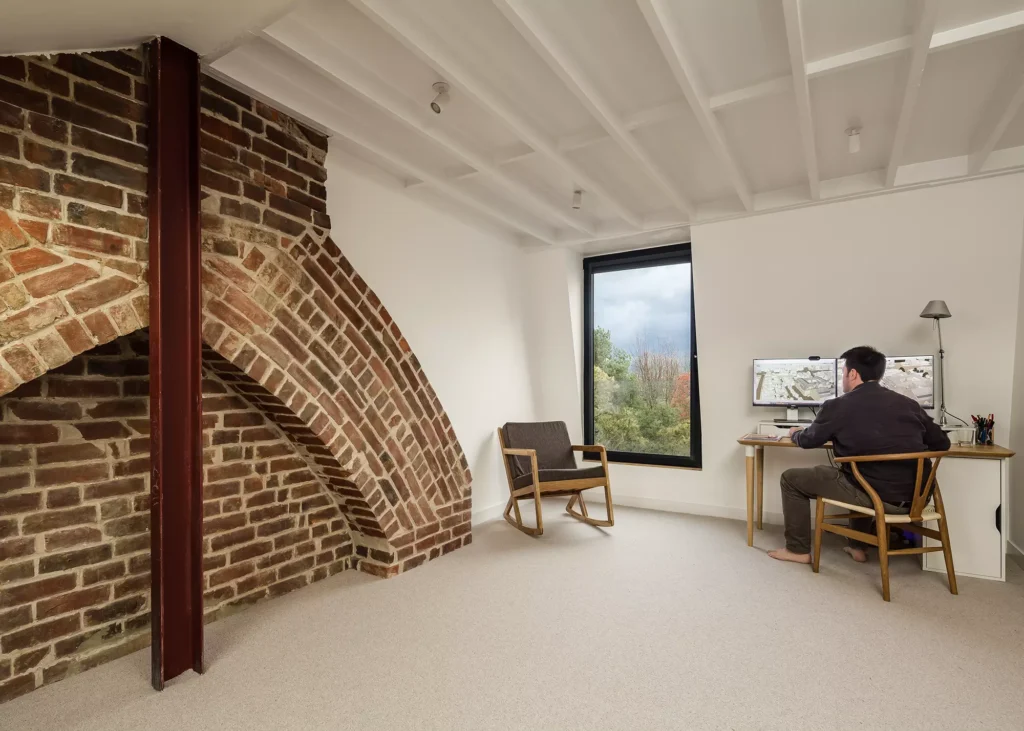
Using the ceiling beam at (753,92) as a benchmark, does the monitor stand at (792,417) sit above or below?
below

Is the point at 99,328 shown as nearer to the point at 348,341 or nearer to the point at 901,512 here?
the point at 348,341

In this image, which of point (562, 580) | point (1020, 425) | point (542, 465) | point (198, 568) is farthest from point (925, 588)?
point (198, 568)

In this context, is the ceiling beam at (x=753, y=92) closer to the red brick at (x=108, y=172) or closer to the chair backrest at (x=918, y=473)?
the chair backrest at (x=918, y=473)

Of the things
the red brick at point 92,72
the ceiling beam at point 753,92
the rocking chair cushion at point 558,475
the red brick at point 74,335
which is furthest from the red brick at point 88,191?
the rocking chair cushion at point 558,475

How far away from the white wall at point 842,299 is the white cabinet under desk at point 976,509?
545 mm

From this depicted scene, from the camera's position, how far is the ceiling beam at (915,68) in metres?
2.12

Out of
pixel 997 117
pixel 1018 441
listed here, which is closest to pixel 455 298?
pixel 997 117

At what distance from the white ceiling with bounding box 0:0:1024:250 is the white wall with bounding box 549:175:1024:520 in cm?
25

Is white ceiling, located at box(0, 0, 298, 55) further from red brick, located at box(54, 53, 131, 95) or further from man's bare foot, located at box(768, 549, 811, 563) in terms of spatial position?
man's bare foot, located at box(768, 549, 811, 563)

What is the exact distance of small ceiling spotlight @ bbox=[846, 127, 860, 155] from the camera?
127 inches

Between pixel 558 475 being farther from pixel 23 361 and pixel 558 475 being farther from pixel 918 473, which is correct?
pixel 23 361

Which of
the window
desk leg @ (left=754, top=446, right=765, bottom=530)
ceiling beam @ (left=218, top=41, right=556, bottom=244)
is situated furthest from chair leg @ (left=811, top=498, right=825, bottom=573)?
ceiling beam @ (left=218, top=41, right=556, bottom=244)

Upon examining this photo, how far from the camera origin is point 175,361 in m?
2.17

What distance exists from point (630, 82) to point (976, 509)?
10.8 feet
